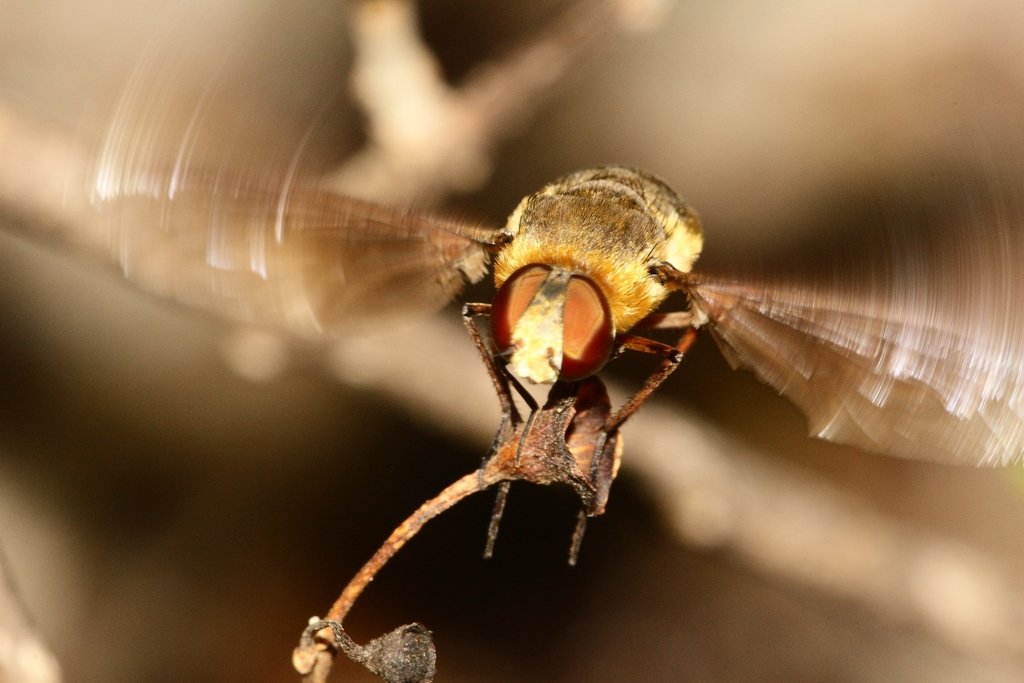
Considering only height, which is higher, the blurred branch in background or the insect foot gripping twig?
the insect foot gripping twig

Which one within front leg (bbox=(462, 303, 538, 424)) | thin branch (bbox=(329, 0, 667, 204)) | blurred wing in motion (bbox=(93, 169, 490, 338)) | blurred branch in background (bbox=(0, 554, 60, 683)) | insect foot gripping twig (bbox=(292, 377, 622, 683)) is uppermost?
thin branch (bbox=(329, 0, 667, 204))

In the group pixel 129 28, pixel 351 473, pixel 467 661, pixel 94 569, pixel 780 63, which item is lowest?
pixel 94 569

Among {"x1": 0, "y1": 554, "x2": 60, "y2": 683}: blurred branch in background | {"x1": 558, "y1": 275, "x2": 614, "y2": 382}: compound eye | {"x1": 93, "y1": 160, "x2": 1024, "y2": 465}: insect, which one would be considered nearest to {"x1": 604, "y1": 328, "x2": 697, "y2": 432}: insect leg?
{"x1": 93, "y1": 160, "x2": 1024, "y2": 465}: insect

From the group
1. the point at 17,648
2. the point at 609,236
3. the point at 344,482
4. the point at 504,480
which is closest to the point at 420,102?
the point at 344,482

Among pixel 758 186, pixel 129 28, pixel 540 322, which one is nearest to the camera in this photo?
pixel 540 322

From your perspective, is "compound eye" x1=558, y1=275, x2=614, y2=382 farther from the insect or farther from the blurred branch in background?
the blurred branch in background

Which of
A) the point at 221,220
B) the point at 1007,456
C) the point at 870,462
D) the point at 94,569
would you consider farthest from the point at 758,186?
the point at 94,569

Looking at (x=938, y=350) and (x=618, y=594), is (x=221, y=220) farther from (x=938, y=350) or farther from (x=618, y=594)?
(x=618, y=594)
